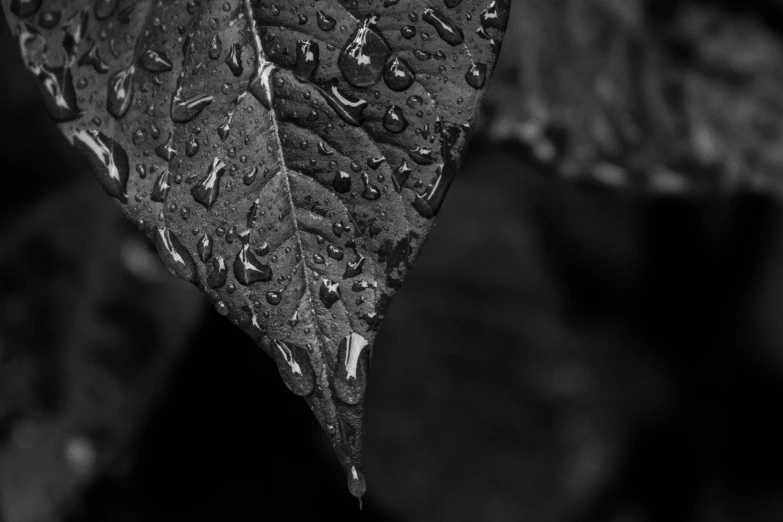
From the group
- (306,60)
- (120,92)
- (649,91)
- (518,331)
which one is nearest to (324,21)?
(306,60)

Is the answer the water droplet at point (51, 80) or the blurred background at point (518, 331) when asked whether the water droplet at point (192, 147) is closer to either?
the water droplet at point (51, 80)

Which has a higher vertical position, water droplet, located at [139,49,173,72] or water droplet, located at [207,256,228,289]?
water droplet, located at [139,49,173,72]

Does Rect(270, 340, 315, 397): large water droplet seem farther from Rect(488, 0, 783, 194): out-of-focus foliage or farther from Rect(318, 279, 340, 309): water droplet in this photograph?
Rect(488, 0, 783, 194): out-of-focus foliage

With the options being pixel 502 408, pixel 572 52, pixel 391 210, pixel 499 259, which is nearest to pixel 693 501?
pixel 502 408

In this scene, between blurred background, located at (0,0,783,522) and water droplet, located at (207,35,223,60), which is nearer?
water droplet, located at (207,35,223,60)

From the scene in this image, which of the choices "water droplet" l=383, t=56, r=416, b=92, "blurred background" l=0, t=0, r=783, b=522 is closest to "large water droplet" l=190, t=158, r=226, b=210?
"water droplet" l=383, t=56, r=416, b=92

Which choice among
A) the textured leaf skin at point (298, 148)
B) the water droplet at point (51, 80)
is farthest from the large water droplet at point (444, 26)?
the water droplet at point (51, 80)

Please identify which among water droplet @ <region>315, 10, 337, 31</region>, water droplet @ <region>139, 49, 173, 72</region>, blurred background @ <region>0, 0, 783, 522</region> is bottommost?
blurred background @ <region>0, 0, 783, 522</region>
